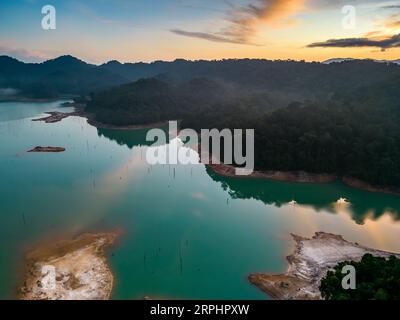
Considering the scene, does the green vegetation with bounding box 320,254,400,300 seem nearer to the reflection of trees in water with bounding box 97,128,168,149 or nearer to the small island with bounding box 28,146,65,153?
the small island with bounding box 28,146,65,153

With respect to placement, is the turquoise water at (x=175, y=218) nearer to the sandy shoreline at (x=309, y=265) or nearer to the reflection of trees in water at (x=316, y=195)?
the reflection of trees in water at (x=316, y=195)

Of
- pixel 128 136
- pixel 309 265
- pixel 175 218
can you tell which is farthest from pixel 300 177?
pixel 128 136

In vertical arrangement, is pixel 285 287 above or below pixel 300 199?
below

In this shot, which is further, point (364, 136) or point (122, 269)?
point (364, 136)

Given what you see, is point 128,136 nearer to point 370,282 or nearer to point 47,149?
point 47,149

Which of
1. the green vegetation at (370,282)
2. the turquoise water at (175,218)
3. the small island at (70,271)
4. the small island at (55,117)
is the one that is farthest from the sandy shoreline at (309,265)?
the small island at (55,117)
